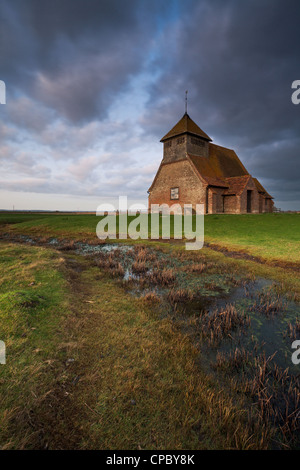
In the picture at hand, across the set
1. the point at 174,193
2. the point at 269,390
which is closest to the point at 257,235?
the point at 269,390

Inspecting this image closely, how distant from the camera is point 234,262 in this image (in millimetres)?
12703

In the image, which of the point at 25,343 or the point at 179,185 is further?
the point at 179,185

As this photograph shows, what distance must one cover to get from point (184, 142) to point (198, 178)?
26.6ft

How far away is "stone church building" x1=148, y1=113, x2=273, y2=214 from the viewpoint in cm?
3503

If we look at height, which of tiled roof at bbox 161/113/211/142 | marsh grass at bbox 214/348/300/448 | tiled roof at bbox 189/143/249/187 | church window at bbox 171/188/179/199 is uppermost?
tiled roof at bbox 161/113/211/142

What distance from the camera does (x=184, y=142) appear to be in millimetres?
37750

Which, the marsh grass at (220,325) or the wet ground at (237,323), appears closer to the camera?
the wet ground at (237,323)

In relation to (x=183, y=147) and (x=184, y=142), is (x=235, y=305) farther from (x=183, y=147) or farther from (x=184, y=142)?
(x=184, y=142)

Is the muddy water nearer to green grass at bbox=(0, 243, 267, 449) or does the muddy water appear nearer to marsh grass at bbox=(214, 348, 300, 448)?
marsh grass at bbox=(214, 348, 300, 448)

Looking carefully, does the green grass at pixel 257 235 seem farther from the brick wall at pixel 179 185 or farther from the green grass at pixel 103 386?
the green grass at pixel 103 386

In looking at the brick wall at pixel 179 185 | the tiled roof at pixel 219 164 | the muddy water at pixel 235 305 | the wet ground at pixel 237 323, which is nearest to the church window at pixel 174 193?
the brick wall at pixel 179 185

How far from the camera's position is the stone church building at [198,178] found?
35.0 metres

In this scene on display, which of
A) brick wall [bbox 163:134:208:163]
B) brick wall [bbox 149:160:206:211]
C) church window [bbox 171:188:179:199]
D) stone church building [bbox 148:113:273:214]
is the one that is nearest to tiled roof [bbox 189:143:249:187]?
stone church building [bbox 148:113:273:214]

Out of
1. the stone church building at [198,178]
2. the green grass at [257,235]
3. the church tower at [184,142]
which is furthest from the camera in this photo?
the church tower at [184,142]
